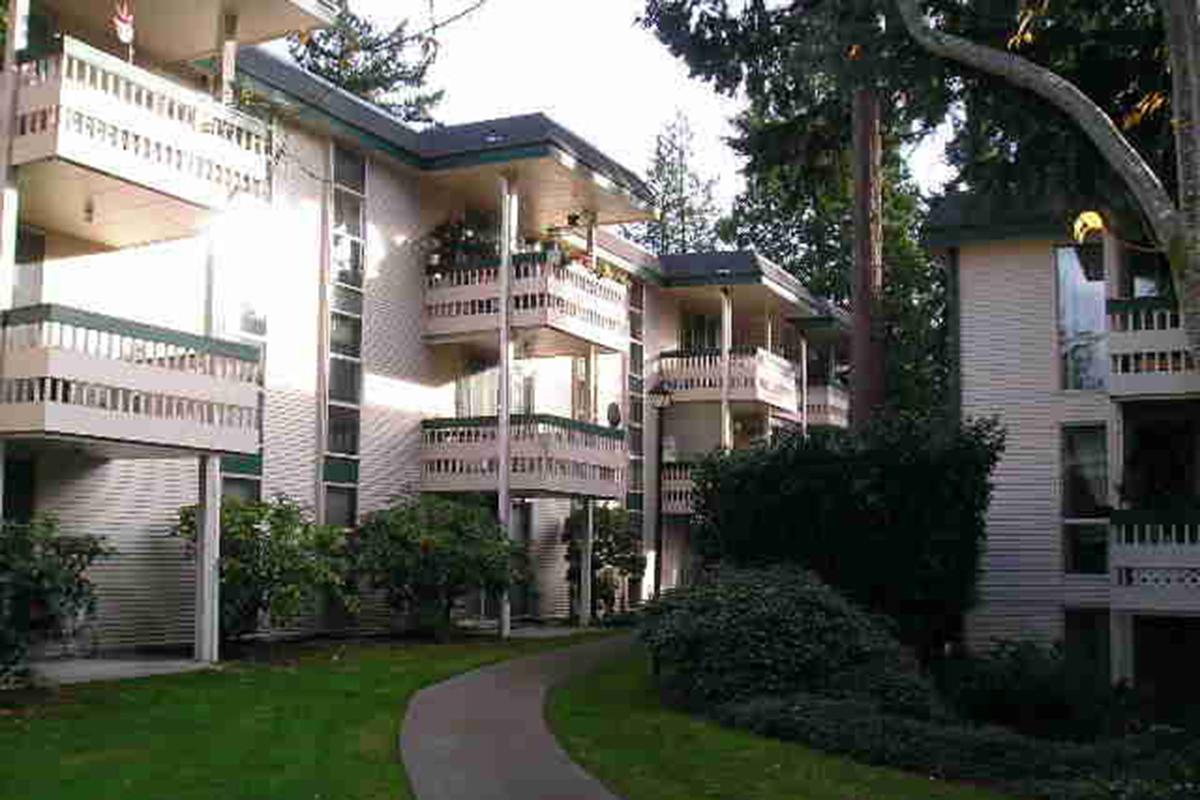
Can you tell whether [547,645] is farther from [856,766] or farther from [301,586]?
[856,766]

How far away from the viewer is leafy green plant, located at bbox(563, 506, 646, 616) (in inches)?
1251

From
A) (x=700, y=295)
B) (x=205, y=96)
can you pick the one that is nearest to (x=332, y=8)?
(x=205, y=96)

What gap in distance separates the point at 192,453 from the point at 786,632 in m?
8.80

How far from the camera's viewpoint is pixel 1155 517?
2028 cm

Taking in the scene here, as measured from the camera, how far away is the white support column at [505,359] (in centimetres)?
2712

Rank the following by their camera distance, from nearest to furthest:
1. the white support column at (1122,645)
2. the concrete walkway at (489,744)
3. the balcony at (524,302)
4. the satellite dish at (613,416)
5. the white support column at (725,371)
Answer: the concrete walkway at (489,744) < the white support column at (1122,645) < the balcony at (524,302) < the satellite dish at (613,416) < the white support column at (725,371)

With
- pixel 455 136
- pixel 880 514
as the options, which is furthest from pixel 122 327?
pixel 455 136

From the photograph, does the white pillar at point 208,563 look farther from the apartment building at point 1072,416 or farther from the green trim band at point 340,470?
the apartment building at point 1072,416

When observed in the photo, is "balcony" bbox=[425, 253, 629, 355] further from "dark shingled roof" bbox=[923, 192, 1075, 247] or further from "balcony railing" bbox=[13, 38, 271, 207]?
"balcony railing" bbox=[13, 38, 271, 207]

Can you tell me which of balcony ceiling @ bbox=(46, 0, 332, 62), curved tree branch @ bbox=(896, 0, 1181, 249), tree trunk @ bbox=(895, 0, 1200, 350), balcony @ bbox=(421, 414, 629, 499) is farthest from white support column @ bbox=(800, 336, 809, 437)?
tree trunk @ bbox=(895, 0, 1200, 350)

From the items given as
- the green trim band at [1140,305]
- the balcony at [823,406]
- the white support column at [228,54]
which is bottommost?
the green trim band at [1140,305]

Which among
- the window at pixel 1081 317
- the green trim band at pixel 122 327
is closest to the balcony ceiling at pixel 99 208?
the green trim band at pixel 122 327

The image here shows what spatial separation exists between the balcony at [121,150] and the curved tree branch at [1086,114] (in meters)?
10.5

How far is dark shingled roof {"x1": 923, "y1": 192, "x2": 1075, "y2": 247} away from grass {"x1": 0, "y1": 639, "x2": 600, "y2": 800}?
1141 cm
